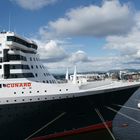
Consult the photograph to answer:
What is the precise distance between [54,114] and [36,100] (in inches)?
107

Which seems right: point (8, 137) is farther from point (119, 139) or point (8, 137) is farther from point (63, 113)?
point (119, 139)

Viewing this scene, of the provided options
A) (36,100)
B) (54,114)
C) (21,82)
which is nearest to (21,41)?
(21,82)

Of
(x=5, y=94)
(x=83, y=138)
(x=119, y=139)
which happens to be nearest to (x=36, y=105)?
(x=5, y=94)

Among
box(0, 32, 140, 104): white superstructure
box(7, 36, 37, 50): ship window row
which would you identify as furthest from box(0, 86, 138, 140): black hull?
box(7, 36, 37, 50): ship window row

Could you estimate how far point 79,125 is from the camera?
31.2m

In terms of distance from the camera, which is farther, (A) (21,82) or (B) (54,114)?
(B) (54,114)

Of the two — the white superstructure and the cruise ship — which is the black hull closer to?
the cruise ship

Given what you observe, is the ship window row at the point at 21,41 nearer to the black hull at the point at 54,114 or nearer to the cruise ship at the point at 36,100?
the cruise ship at the point at 36,100

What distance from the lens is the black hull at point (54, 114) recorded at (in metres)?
27.3

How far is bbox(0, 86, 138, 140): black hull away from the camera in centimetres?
2727

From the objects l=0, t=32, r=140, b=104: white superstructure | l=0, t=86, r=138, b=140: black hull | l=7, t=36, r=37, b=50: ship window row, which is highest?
l=7, t=36, r=37, b=50: ship window row

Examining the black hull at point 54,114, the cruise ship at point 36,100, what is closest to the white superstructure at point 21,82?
the cruise ship at point 36,100

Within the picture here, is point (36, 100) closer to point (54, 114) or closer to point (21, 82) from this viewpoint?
point (21, 82)

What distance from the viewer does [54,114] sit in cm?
2922
